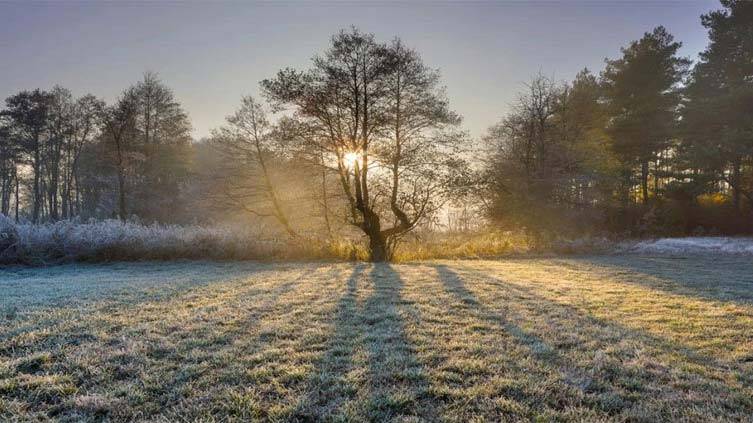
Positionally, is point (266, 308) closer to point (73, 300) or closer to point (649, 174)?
point (73, 300)

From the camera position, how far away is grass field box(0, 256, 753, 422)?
2350mm

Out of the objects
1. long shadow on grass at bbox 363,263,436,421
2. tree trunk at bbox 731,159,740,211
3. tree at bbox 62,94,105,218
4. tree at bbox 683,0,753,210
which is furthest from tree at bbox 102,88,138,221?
tree trunk at bbox 731,159,740,211

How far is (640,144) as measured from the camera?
2291 cm

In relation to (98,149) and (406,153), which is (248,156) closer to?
(406,153)

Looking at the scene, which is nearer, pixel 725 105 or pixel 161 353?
pixel 161 353

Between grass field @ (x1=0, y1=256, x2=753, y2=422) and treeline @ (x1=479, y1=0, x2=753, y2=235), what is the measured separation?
1273cm

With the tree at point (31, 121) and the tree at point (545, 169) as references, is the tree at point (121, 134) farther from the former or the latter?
the tree at point (545, 169)

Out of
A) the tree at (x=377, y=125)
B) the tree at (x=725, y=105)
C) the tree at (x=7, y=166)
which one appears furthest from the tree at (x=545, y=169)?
the tree at (x=7, y=166)

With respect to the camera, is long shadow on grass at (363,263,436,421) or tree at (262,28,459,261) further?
tree at (262,28,459,261)

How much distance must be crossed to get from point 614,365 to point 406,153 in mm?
10078

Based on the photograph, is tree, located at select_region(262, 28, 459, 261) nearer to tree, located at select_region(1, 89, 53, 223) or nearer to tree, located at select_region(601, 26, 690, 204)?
tree, located at select_region(601, 26, 690, 204)

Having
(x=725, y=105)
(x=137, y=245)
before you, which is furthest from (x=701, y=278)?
(x=725, y=105)

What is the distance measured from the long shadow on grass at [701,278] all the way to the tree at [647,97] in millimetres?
13099

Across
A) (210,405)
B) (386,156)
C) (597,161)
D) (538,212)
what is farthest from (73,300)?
(597,161)
